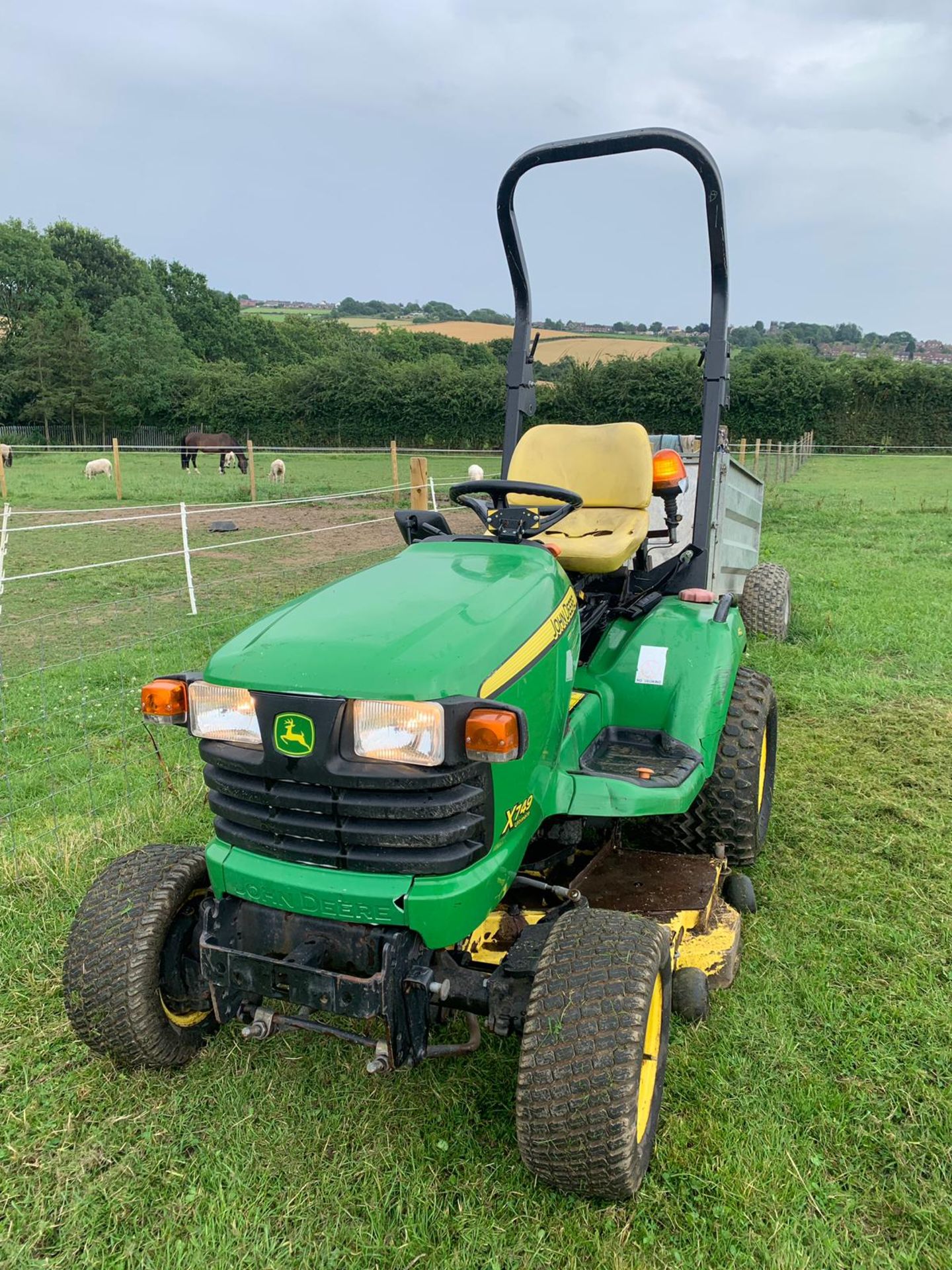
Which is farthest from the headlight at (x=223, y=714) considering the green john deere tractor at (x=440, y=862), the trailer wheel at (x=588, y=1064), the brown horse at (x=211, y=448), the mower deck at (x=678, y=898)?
the brown horse at (x=211, y=448)

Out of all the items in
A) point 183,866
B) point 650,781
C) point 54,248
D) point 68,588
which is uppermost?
point 54,248

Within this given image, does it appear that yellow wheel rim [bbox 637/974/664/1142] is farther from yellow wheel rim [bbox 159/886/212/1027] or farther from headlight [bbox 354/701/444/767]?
yellow wheel rim [bbox 159/886/212/1027]

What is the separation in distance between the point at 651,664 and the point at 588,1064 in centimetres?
157

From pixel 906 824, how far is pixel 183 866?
9.92ft

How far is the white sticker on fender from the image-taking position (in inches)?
127

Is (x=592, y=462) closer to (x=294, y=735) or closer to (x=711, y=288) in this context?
(x=711, y=288)

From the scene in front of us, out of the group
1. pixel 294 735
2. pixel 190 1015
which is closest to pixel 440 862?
pixel 294 735

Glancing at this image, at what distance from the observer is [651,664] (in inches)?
127

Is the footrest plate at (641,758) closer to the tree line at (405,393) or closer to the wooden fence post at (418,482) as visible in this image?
the wooden fence post at (418,482)

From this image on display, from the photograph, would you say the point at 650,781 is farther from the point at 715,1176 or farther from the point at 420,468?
the point at 420,468

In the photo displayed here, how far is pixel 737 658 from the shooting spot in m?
3.53

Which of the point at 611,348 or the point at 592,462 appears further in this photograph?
the point at 611,348

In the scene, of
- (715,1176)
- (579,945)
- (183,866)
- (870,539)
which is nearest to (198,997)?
(183,866)

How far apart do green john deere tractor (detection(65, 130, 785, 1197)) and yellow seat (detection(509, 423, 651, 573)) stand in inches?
12.0
